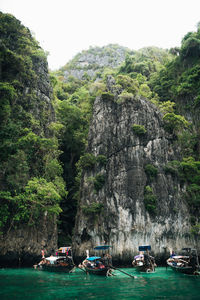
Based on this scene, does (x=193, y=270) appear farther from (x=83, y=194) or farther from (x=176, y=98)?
(x=176, y=98)

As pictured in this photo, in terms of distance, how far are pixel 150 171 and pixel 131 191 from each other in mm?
3310

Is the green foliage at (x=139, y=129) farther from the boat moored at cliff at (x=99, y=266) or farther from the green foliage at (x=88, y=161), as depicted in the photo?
the boat moored at cliff at (x=99, y=266)

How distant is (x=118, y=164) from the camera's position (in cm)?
2683

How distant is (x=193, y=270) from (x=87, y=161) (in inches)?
634

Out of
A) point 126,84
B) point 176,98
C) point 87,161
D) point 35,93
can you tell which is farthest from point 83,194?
point 176,98

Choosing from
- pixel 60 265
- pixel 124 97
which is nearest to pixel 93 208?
pixel 60 265

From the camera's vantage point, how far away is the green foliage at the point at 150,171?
25802mm

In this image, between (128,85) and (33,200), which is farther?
(128,85)

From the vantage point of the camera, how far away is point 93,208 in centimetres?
2489

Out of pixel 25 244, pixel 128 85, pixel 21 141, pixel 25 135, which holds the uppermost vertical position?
pixel 128 85

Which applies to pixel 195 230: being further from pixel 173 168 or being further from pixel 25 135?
pixel 25 135

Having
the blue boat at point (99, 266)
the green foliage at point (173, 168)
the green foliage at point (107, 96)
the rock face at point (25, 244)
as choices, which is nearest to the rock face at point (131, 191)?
the green foliage at point (173, 168)

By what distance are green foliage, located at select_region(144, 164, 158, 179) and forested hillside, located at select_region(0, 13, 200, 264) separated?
0.39ft

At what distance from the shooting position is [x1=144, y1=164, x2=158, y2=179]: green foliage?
84.7 feet
